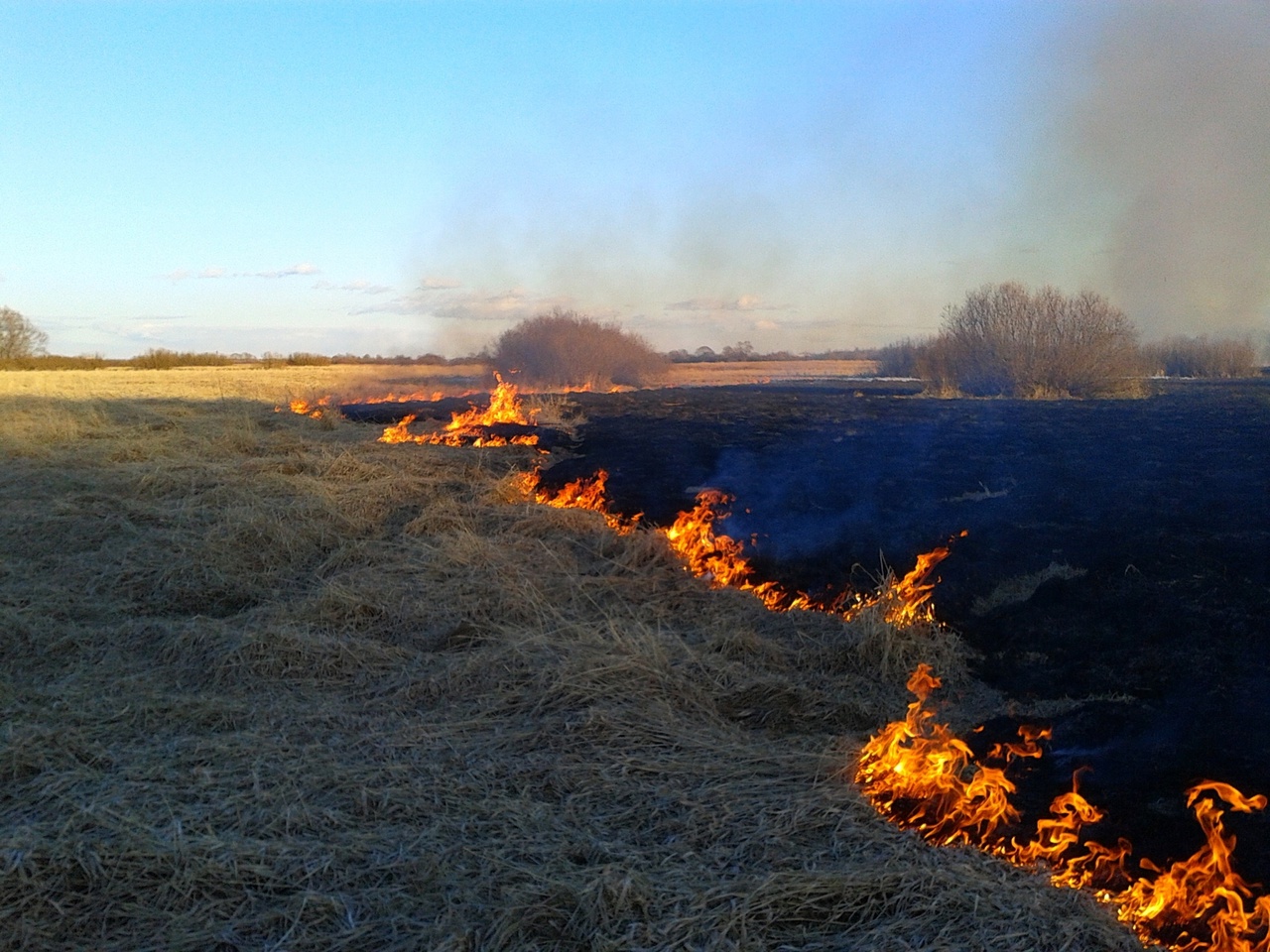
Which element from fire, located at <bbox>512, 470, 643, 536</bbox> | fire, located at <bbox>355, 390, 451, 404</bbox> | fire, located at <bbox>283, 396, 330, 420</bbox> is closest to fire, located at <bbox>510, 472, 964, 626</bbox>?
fire, located at <bbox>512, 470, 643, 536</bbox>

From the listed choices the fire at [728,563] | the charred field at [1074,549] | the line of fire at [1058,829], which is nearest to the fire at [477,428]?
the charred field at [1074,549]

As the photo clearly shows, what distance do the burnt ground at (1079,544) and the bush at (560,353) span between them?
17070mm

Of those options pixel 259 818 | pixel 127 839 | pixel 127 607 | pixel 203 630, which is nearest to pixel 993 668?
pixel 259 818

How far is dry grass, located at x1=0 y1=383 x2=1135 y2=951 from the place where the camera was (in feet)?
9.67

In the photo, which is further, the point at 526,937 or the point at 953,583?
the point at 953,583

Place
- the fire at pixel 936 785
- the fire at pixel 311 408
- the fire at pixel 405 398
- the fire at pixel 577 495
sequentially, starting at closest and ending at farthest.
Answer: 1. the fire at pixel 936 785
2. the fire at pixel 577 495
3. the fire at pixel 311 408
4. the fire at pixel 405 398

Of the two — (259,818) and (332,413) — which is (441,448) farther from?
(259,818)

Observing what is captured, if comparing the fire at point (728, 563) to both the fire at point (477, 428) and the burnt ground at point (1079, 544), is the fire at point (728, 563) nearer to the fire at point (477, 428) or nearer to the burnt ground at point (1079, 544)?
the burnt ground at point (1079, 544)

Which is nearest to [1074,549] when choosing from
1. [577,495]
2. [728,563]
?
[728,563]

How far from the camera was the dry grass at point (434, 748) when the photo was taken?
9.67 feet

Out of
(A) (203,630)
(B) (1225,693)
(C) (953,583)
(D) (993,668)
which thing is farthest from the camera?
(C) (953,583)

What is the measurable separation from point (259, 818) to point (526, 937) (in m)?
1.33

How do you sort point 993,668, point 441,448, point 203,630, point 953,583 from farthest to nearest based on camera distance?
1. point 441,448
2. point 953,583
3. point 203,630
4. point 993,668

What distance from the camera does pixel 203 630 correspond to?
596 cm
